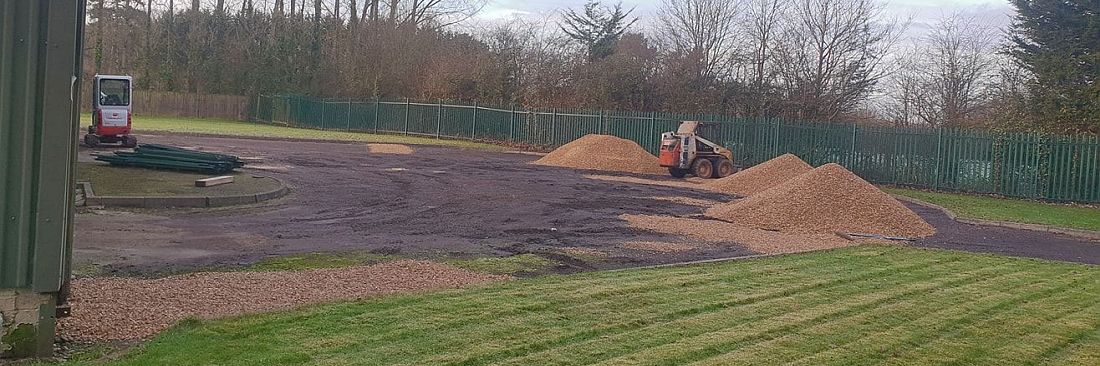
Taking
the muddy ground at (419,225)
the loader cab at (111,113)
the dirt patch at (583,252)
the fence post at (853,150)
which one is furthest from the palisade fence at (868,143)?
the loader cab at (111,113)

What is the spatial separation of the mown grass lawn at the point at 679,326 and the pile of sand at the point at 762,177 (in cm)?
1410

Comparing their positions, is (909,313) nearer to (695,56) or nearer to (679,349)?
(679,349)

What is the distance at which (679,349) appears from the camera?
21.5 feet

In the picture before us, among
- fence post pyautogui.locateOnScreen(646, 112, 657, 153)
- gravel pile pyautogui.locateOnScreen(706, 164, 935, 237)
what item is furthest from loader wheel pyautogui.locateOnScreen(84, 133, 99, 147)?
Answer: fence post pyautogui.locateOnScreen(646, 112, 657, 153)

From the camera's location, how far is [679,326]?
730 cm

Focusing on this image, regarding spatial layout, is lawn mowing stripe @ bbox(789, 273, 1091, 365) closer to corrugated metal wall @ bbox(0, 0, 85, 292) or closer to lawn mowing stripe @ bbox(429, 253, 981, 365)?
lawn mowing stripe @ bbox(429, 253, 981, 365)

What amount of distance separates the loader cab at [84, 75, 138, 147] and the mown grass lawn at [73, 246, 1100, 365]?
2284cm

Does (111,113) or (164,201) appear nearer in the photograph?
(164,201)

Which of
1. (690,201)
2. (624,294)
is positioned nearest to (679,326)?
(624,294)

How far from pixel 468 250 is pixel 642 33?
47430 mm

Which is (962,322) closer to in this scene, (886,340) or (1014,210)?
(886,340)

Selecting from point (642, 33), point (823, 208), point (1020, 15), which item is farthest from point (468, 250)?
point (642, 33)

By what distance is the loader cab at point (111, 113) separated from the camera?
1107 inches

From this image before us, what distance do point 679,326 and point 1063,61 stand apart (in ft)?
85.2
